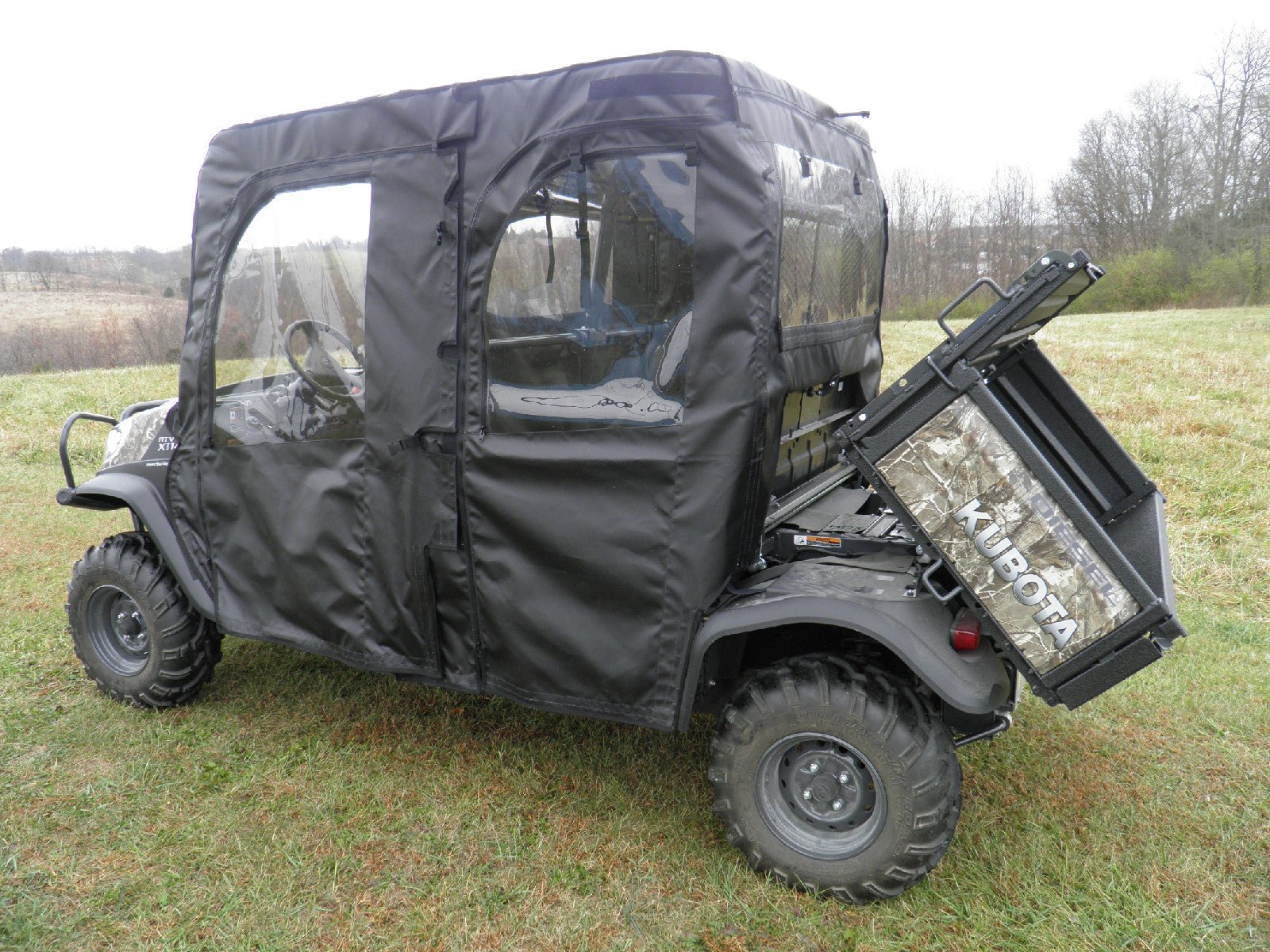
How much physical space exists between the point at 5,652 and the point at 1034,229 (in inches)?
1413

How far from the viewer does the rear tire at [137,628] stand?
4250 mm

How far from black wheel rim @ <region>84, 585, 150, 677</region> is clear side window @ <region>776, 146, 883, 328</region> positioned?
3.44 m

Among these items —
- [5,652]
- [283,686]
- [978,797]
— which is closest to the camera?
[978,797]

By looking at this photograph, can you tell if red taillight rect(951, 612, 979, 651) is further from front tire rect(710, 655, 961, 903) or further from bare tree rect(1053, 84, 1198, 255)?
bare tree rect(1053, 84, 1198, 255)

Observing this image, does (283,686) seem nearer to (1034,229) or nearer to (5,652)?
(5,652)

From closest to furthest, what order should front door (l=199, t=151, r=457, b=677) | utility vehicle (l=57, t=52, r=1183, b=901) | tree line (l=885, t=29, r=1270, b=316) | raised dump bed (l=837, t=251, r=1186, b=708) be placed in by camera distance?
raised dump bed (l=837, t=251, r=1186, b=708)
utility vehicle (l=57, t=52, r=1183, b=901)
front door (l=199, t=151, r=457, b=677)
tree line (l=885, t=29, r=1270, b=316)

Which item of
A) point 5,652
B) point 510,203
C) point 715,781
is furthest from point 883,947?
point 5,652

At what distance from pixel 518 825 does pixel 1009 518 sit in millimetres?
2045

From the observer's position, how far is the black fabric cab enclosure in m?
2.85

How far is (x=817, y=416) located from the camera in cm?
379

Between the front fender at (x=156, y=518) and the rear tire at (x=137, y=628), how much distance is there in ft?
0.35

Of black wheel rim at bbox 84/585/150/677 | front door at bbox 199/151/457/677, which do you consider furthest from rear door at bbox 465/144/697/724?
black wheel rim at bbox 84/585/150/677

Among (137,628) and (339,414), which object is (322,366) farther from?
(137,628)

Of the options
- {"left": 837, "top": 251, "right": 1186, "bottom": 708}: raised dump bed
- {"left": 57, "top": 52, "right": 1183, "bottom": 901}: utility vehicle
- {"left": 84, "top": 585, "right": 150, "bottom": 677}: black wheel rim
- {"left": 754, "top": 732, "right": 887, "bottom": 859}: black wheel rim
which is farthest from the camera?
{"left": 84, "top": 585, "right": 150, "bottom": 677}: black wheel rim
